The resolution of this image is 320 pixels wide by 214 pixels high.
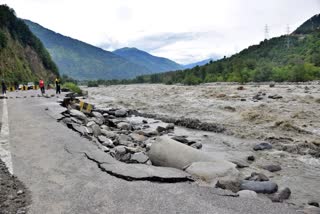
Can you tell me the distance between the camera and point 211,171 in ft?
19.4

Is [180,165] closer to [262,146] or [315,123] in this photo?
[262,146]

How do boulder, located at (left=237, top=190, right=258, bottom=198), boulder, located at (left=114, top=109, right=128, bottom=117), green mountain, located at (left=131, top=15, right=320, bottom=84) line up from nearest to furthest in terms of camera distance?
boulder, located at (left=237, top=190, right=258, bottom=198)
boulder, located at (left=114, top=109, right=128, bottom=117)
green mountain, located at (left=131, top=15, right=320, bottom=84)

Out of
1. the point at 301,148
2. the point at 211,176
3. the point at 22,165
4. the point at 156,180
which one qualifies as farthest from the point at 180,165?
the point at 301,148

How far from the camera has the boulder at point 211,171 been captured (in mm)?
5739

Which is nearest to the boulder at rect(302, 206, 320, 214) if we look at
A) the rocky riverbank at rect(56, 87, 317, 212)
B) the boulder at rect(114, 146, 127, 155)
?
the rocky riverbank at rect(56, 87, 317, 212)

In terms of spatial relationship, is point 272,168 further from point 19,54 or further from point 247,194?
point 19,54

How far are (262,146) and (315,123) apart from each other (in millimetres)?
5860

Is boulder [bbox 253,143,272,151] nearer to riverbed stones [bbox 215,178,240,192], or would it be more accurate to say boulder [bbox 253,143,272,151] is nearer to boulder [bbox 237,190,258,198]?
riverbed stones [bbox 215,178,240,192]

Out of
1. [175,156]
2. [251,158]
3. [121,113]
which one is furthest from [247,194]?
[121,113]

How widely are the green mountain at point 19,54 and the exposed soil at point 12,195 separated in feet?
186

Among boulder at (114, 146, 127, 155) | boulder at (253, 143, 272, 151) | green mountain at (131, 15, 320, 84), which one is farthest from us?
green mountain at (131, 15, 320, 84)

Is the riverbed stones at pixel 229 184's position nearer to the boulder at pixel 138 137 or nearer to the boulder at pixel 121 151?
the boulder at pixel 121 151

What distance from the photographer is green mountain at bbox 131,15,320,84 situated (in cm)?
5619

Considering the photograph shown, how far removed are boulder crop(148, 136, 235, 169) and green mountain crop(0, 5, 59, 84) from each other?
5587 cm
